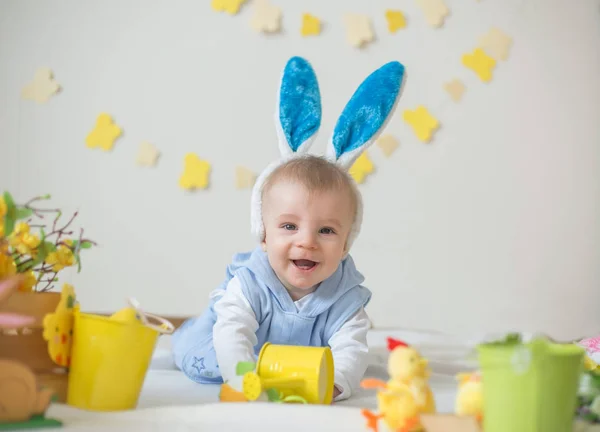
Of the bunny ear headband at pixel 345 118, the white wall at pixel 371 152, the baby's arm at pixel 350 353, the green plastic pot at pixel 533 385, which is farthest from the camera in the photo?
the white wall at pixel 371 152

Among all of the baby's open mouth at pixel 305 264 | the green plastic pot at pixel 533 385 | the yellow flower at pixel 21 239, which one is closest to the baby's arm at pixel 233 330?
the baby's open mouth at pixel 305 264

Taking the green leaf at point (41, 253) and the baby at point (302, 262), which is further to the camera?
the baby at point (302, 262)

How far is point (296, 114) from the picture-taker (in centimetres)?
142

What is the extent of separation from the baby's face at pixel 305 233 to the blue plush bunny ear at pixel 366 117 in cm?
12

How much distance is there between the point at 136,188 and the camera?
95.7 inches

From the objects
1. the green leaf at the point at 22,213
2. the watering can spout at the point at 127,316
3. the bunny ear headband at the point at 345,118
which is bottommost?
the watering can spout at the point at 127,316

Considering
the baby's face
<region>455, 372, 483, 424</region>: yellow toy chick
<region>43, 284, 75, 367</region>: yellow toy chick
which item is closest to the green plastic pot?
<region>455, 372, 483, 424</region>: yellow toy chick

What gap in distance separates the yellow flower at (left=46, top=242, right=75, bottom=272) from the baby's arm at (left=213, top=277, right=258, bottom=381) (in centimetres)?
32

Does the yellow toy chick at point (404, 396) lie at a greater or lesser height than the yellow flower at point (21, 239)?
lesser

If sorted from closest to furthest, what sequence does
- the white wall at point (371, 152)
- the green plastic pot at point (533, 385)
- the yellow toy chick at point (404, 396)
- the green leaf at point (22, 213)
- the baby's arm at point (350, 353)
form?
the green plastic pot at point (533, 385)
the yellow toy chick at point (404, 396)
the green leaf at point (22, 213)
the baby's arm at point (350, 353)
the white wall at point (371, 152)

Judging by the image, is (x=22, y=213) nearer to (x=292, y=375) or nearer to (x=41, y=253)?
(x=41, y=253)

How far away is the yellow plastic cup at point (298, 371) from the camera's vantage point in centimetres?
98

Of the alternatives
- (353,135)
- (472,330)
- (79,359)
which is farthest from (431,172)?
(79,359)

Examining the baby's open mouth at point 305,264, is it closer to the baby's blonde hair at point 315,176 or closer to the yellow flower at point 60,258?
the baby's blonde hair at point 315,176
